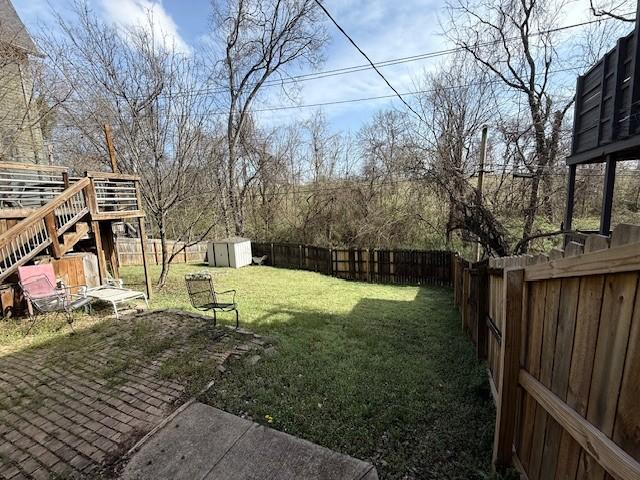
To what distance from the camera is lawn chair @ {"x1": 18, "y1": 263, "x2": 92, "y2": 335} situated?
195 inches

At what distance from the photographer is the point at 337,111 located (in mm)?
16375

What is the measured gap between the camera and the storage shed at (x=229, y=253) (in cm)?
1383

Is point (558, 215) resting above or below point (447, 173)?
below

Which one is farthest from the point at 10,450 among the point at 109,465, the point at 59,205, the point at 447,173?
the point at 447,173

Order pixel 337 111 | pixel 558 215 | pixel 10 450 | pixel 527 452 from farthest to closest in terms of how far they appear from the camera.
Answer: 1. pixel 337 111
2. pixel 558 215
3. pixel 10 450
4. pixel 527 452

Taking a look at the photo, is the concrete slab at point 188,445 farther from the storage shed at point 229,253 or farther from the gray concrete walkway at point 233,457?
the storage shed at point 229,253

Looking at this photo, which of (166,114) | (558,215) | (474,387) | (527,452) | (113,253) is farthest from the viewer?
(558,215)

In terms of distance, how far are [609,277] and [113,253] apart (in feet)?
33.0

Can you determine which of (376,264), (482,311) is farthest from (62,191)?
(376,264)

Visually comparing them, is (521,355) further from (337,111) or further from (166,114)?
(337,111)

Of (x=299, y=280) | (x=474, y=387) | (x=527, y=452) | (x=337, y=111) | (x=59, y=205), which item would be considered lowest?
(x=299, y=280)

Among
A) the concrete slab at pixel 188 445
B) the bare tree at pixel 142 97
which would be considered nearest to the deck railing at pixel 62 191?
the bare tree at pixel 142 97

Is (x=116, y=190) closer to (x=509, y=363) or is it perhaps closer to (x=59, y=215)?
(x=59, y=215)

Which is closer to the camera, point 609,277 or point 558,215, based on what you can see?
point 609,277
